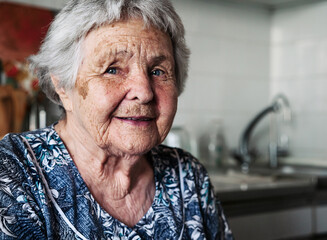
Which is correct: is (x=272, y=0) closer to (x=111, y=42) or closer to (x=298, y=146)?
(x=298, y=146)

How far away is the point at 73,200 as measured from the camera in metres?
0.95

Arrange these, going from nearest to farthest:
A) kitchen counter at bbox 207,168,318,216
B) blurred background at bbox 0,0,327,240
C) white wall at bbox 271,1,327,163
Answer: kitchen counter at bbox 207,168,318,216 → blurred background at bbox 0,0,327,240 → white wall at bbox 271,1,327,163

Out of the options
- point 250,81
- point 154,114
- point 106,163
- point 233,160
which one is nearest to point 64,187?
point 106,163

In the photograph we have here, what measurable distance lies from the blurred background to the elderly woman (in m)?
0.95

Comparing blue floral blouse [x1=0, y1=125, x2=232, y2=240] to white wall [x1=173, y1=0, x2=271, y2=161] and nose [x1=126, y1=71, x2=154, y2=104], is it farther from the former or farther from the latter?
white wall [x1=173, y1=0, x2=271, y2=161]

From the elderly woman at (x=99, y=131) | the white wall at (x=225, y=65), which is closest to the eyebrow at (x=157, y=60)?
the elderly woman at (x=99, y=131)

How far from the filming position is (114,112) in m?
0.94

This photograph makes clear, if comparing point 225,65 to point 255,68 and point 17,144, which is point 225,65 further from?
point 17,144

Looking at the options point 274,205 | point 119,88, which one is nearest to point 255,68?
point 274,205

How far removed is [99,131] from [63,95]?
0.15 meters

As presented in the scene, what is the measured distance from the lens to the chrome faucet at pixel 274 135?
261 cm

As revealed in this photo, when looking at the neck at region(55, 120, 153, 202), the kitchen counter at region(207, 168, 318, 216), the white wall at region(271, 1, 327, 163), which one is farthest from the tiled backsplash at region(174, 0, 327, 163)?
the neck at region(55, 120, 153, 202)

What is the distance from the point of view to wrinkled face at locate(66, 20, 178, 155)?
3.05 feet

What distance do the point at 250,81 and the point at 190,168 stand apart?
5.68ft
